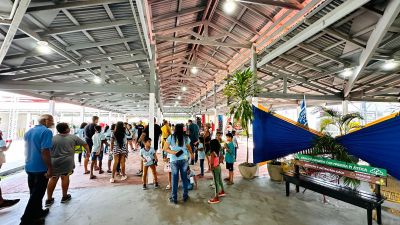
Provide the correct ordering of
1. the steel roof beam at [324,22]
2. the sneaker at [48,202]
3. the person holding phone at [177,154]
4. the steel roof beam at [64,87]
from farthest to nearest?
the steel roof beam at [64,87] → the person holding phone at [177,154] → the sneaker at [48,202] → the steel roof beam at [324,22]

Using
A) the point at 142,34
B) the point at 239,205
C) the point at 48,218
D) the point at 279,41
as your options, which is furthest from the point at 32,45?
the point at 279,41

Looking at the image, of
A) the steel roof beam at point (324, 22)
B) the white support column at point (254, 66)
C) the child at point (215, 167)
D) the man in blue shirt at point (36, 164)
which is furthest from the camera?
the white support column at point (254, 66)

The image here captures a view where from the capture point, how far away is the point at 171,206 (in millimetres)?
3275

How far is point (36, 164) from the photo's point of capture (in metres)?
2.63

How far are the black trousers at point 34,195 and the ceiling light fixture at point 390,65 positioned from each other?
777 cm

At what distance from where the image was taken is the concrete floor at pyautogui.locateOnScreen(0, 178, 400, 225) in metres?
2.82

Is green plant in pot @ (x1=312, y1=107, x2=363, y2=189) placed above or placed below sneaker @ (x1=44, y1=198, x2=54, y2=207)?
above

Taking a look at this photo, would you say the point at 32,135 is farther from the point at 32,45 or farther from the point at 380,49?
the point at 380,49

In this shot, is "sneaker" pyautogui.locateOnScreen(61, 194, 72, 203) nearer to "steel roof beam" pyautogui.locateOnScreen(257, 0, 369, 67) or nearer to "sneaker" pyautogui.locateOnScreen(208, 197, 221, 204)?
"sneaker" pyautogui.locateOnScreen(208, 197, 221, 204)

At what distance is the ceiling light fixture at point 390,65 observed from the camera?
16.1 feet

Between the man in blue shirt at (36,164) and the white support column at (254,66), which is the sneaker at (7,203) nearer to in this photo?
the man in blue shirt at (36,164)

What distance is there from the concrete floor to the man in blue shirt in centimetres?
28

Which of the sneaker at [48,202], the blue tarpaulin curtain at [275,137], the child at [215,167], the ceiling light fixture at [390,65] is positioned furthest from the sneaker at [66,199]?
the ceiling light fixture at [390,65]

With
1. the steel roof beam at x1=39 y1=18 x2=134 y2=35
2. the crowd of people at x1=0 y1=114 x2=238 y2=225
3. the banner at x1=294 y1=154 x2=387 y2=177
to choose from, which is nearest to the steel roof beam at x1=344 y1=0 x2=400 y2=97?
the banner at x1=294 y1=154 x2=387 y2=177
